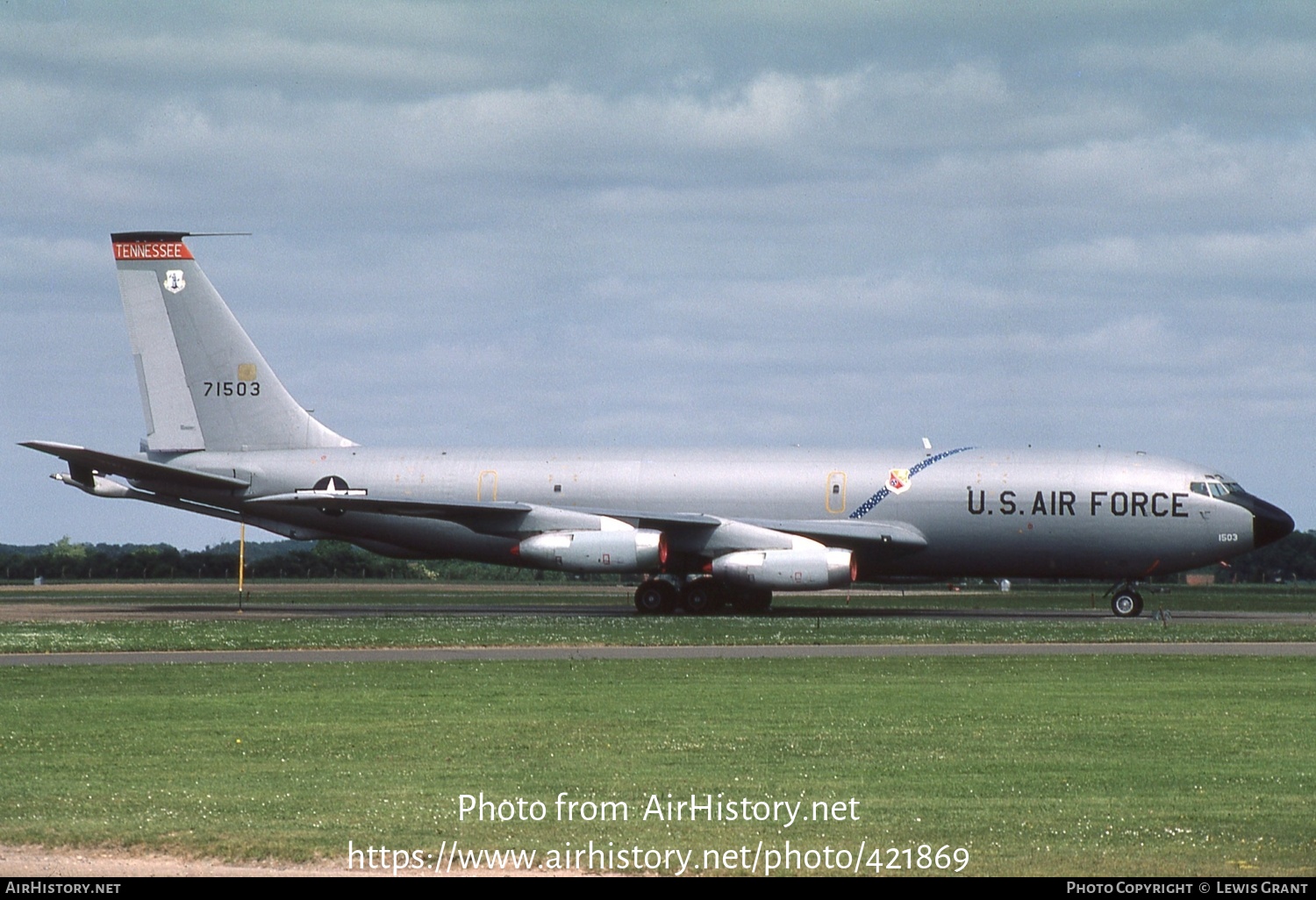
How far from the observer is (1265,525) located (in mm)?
44688

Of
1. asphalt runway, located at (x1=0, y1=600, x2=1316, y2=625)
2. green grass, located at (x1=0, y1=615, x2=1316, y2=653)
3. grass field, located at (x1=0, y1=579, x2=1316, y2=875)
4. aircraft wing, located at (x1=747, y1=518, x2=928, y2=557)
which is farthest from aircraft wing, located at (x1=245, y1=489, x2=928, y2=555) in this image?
grass field, located at (x1=0, y1=579, x2=1316, y2=875)

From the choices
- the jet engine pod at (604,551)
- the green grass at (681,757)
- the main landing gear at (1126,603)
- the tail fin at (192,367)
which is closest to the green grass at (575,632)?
the main landing gear at (1126,603)

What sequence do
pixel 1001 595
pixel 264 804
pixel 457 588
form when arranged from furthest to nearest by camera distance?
pixel 457 588
pixel 1001 595
pixel 264 804

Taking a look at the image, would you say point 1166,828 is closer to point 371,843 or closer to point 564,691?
point 371,843

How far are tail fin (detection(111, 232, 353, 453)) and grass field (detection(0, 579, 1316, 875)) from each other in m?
25.0

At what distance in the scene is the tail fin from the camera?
50938 millimetres

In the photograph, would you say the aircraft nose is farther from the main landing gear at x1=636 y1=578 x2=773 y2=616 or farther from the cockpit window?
the main landing gear at x1=636 y1=578 x2=773 y2=616

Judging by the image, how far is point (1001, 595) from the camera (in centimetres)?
6506

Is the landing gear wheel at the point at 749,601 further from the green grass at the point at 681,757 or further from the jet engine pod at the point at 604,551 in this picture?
the green grass at the point at 681,757

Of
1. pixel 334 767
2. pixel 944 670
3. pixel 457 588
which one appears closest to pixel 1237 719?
pixel 944 670

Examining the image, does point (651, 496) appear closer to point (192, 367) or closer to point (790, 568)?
point (790, 568)

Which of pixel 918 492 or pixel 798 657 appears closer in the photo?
pixel 798 657

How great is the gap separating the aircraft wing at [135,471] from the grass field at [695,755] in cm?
2082

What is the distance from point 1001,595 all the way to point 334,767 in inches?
2045
